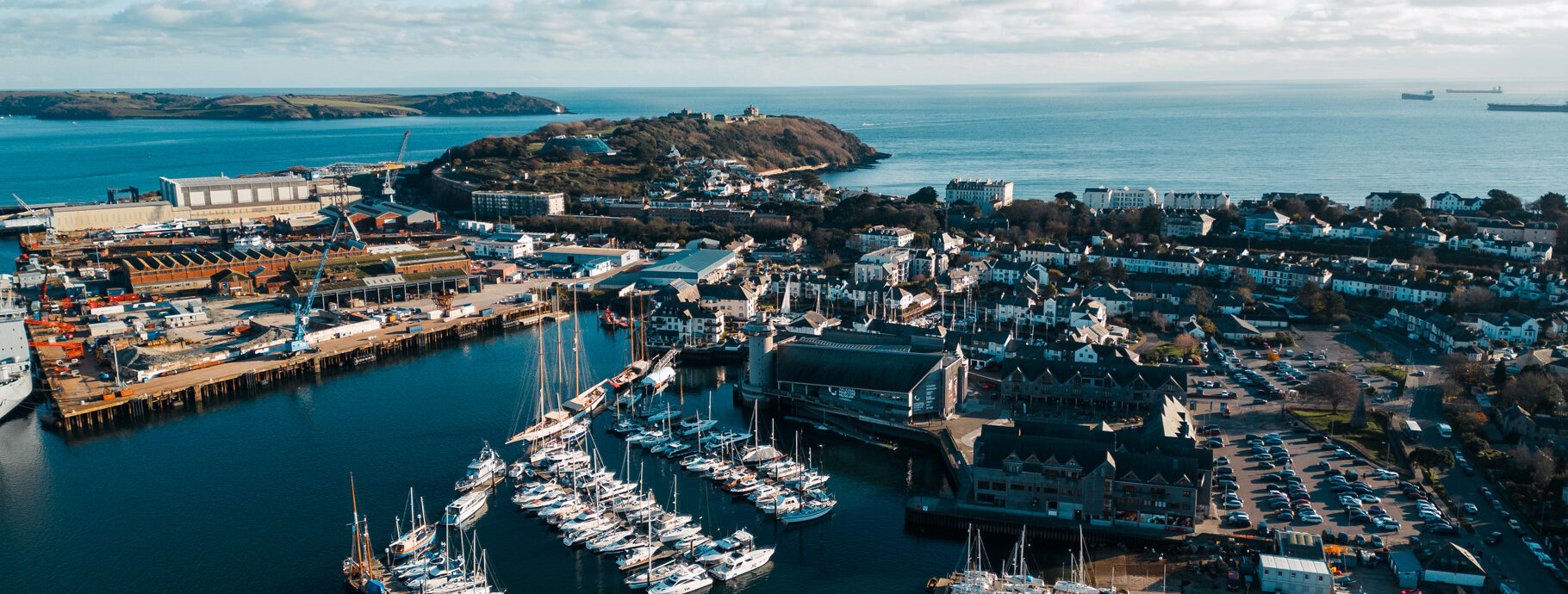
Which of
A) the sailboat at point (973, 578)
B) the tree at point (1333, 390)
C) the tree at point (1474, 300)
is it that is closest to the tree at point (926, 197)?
the tree at point (1474, 300)

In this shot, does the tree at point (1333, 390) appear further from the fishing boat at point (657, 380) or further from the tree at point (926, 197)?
the tree at point (926, 197)

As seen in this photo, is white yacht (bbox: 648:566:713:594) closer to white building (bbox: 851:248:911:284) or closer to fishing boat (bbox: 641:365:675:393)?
fishing boat (bbox: 641:365:675:393)

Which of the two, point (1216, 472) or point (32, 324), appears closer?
point (1216, 472)

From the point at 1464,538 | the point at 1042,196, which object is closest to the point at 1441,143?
the point at 1042,196

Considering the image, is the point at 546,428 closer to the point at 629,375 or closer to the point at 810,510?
the point at 629,375

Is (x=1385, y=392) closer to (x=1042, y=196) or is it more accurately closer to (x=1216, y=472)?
(x=1216, y=472)

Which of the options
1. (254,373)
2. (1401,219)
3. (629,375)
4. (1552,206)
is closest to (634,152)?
(254,373)

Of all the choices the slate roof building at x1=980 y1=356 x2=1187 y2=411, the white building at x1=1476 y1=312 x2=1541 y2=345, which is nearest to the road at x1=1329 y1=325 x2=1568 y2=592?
the white building at x1=1476 y1=312 x2=1541 y2=345
